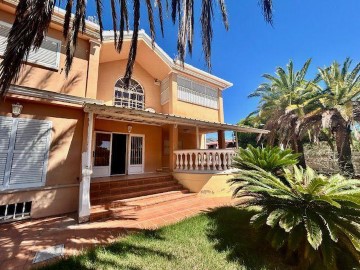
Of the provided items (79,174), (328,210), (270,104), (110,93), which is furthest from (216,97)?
(328,210)

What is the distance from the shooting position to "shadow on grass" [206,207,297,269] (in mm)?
4082

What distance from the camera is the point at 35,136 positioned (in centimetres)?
713

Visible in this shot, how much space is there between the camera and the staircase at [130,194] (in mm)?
7200

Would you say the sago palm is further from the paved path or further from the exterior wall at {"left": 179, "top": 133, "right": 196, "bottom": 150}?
the exterior wall at {"left": 179, "top": 133, "right": 196, "bottom": 150}

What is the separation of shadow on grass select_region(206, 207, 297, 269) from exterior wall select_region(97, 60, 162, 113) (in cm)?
934

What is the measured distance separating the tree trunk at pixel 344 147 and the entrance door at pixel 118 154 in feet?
53.1

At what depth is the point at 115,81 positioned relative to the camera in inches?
487

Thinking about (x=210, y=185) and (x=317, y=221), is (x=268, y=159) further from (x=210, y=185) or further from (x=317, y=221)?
(x=210, y=185)

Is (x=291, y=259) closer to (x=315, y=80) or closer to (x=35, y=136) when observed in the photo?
(x=35, y=136)

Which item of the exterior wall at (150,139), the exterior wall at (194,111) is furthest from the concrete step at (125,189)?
the exterior wall at (194,111)

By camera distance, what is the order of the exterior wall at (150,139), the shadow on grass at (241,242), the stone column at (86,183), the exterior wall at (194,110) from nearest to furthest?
the shadow on grass at (241,242), the stone column at (86,183), the exterior wall at (150,139), the exterior wall at (194,110)

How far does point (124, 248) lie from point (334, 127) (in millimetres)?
18275

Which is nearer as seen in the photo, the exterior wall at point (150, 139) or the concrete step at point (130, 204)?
the concrete step at point (130, 204)

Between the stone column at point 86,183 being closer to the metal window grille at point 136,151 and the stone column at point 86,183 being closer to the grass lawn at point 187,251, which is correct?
the grass lawn at point 187,251
